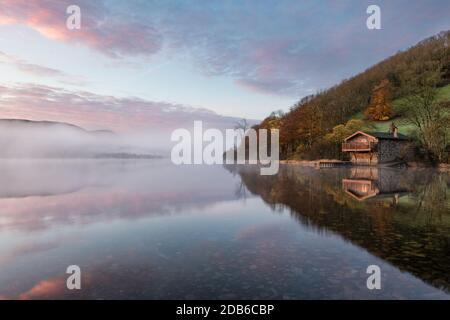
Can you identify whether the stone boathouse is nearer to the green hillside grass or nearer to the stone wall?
the stone wall

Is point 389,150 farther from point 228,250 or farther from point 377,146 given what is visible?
point 228,250

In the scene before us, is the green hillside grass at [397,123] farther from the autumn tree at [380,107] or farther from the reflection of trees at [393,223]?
the reflection of trees at [393,223]

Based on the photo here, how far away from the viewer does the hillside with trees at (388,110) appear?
60.7 meters

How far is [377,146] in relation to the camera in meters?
70.4

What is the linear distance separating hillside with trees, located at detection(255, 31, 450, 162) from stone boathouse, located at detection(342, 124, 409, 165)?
3986mm

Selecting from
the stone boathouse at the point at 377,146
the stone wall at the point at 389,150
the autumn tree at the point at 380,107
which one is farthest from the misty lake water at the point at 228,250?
the autumn tree at the point at 380,107

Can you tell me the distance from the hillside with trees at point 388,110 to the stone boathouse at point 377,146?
13.1 feet

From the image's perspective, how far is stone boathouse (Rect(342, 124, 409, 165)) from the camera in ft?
232

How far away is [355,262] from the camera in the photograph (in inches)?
322

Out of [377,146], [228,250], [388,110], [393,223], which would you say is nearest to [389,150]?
[377,146]
